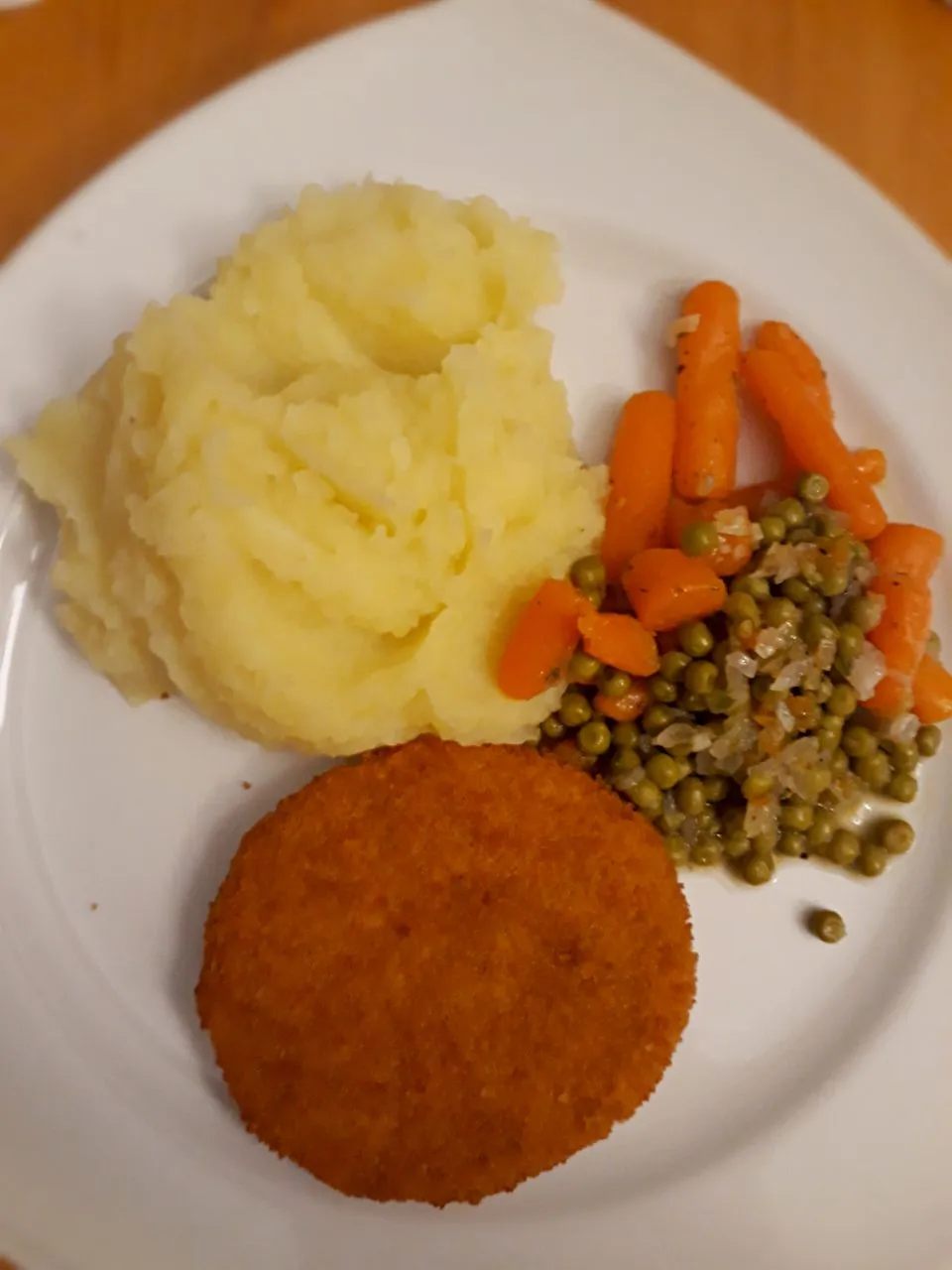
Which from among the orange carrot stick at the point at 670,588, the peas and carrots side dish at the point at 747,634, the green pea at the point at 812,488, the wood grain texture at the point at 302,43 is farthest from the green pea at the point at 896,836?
the wood grain texture at the point at 302,43

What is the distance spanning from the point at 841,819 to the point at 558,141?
86.5 inches

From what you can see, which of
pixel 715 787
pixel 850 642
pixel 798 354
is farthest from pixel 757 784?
pixel 798 354

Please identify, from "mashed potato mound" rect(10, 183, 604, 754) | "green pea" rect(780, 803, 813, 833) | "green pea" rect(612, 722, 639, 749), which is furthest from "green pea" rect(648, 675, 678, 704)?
"green pea" rect(780, 803, 813, 833)

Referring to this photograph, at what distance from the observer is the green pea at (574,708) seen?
2.75 m

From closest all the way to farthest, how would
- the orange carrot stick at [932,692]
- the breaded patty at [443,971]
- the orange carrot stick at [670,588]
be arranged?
the breaded patty at [443,971] → the orange carrot stick at [670,588] → the orange carrot stick at [932,692]

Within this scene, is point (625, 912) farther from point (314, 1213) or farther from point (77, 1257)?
point (77, 1257)

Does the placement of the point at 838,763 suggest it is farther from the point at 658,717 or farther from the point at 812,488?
the point at 812,488

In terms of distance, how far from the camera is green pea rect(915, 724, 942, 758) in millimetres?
2889

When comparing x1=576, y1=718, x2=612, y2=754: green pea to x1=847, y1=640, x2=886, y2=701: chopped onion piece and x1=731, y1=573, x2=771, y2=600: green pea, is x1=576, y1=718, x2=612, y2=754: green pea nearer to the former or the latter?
x1=731, y1=573, x2=771, y2=600: green pea

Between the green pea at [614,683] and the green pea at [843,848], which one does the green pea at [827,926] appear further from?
the green pea at [614,683]

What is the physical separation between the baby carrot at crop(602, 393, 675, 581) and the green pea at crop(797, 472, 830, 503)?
0.37m

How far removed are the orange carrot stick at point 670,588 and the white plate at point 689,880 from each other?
488 millimetres

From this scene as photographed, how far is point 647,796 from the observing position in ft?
9.06

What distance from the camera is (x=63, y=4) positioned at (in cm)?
307
